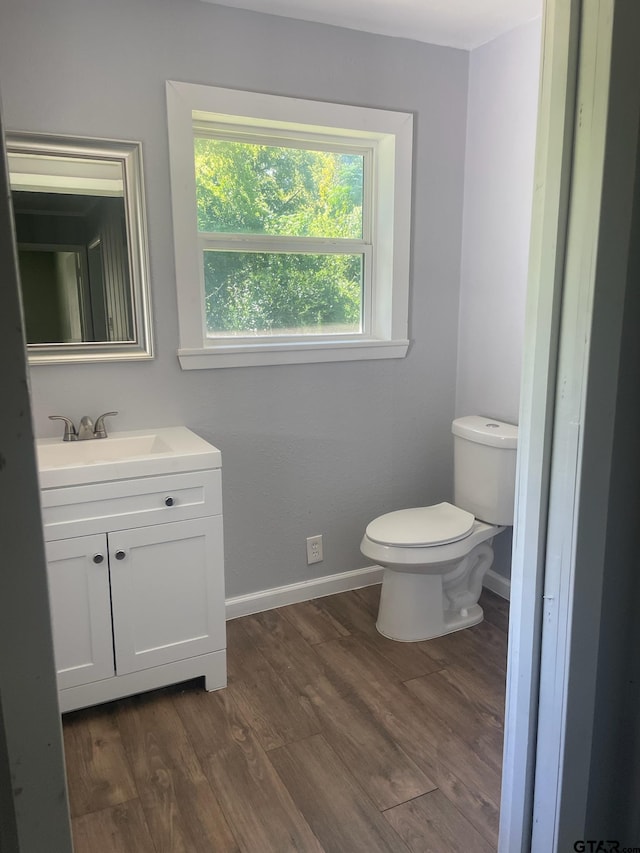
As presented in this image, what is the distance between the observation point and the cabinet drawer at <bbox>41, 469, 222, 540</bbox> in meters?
1.93

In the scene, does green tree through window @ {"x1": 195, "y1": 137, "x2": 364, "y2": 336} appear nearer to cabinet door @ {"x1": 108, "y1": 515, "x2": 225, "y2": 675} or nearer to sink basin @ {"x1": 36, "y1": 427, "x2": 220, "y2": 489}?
sink basin @ {"x1": 36, "y1": 427, "x2": 220, "y2": 489}

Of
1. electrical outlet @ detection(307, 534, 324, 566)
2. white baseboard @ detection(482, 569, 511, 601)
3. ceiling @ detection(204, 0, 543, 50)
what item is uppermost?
ceiling @ detection(204, 0, 543, 50)

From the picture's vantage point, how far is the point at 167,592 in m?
2.13

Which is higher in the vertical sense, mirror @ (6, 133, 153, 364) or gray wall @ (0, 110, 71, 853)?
mirror @ (6, 133, 153, 364)

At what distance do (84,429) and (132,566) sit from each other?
55cm

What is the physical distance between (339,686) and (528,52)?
2.50 meters

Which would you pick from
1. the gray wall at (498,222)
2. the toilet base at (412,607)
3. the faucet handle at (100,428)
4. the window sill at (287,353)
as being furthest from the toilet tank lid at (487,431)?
the faucet handle at (100,428)

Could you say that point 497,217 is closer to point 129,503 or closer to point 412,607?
point 412,607

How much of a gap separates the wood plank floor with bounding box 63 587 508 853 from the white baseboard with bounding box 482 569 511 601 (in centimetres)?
31

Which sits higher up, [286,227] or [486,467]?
[286,227]

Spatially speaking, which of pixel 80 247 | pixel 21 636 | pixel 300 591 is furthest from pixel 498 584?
pixel 21 636

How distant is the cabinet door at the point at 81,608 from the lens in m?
1.96

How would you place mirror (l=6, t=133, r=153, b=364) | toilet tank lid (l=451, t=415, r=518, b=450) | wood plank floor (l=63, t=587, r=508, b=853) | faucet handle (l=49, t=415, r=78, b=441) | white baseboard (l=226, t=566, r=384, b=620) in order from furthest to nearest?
white baseboard (l=226, t=566, r=384, b=620)
toilet tank lid (l=451, t=415, r=518, b=450)
faucet handle (l=49, t=415, r=78, b=441)
mirror (l=6, t=133, r=153, b=364)
wood plank floor (l=63, t=587, r=508, b=853)

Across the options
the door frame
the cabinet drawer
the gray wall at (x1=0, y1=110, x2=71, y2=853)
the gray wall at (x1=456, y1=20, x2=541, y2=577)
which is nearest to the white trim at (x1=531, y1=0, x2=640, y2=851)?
the door frame
